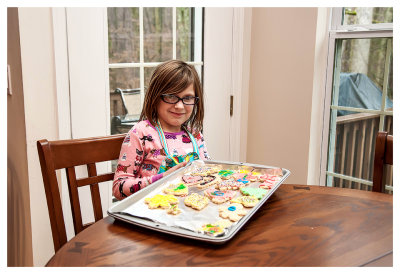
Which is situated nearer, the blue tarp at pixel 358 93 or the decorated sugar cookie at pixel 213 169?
the decorated sugar cookie at pixel 213 169

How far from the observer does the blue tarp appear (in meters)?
1.97

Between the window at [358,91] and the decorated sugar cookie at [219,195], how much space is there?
3.78 feet

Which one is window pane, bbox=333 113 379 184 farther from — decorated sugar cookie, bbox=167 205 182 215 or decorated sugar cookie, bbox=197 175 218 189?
decorated sugar cookie, bbox=167 205 182 215

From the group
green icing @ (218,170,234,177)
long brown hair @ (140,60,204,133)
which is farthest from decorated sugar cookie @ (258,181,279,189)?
long brown hair @ (140,60,204,133)

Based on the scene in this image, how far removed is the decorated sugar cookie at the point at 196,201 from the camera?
997mm

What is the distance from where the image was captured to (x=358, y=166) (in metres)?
2.10

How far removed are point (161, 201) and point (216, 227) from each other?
18 centimetres

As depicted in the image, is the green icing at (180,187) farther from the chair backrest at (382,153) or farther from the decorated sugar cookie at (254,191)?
the chair backrest at (382,153)

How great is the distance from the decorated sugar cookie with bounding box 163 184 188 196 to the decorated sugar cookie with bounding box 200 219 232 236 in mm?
181

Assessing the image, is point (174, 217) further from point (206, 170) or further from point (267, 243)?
point (206, 170)

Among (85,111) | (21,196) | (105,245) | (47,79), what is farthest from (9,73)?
(105,245)

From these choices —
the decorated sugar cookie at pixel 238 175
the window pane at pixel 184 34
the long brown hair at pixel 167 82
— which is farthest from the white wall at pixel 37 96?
the decorated sugar cookie at pixel 238 175

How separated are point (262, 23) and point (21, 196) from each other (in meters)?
1.55

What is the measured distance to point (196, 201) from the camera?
1.02 metres
